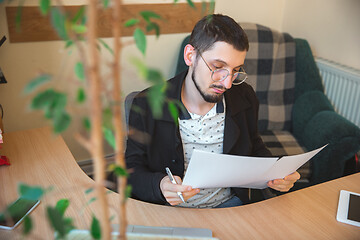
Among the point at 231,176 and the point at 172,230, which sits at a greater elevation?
the point at 231,176

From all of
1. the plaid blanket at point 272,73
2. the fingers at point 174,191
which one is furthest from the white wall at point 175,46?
the fingers at point 174,191

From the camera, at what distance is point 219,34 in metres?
1.33

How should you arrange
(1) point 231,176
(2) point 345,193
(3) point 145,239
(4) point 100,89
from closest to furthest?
(4) point 100,89, (3) point 145,239, (1) point 231,176, (2) point 345,193

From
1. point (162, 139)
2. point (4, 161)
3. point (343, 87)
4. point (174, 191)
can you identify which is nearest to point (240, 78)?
point (162, 139)

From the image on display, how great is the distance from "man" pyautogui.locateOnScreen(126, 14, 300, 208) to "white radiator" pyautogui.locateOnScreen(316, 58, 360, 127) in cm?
118

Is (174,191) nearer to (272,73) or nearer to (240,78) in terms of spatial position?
(240,78)

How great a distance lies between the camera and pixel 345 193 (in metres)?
1.26

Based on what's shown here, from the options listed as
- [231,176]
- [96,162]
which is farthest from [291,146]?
[96,162]

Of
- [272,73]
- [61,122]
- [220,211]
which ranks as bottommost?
[220,211]

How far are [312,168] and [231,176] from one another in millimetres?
1139

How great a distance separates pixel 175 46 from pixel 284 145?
0.97 meters

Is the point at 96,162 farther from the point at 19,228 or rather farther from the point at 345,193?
the point at 345,193

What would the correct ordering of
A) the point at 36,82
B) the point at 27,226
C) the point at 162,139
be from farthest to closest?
the point at 162,139, the point at 27,226, the point at 36,82

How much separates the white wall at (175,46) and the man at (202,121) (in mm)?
602
